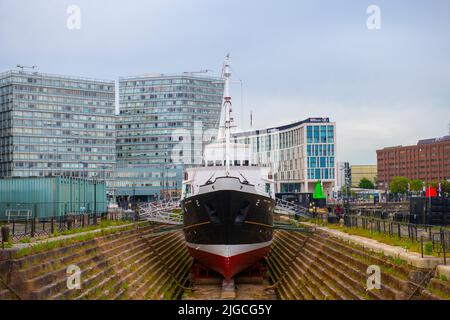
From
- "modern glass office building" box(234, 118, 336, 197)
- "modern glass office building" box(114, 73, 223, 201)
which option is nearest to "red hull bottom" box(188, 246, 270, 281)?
"modern glass office building" box(234, 118, 336, 197)

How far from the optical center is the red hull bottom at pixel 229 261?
26641mm

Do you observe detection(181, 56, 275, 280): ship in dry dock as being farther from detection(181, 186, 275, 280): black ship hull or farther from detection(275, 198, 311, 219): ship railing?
detection(275, 198, 311, 219): ship railing

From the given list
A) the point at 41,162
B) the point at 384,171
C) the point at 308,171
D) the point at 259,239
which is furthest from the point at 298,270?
the point at 384,171

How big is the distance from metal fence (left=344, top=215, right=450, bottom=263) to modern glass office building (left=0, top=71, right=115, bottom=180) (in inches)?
3589

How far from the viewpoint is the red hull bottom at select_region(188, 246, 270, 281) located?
87.4 feet

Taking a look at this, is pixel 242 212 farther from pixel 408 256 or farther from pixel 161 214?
pixel 161 214

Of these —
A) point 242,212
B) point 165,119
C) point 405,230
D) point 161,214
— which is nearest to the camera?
point 242,212

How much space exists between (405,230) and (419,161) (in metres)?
160

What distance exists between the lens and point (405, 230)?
27781 millimetres

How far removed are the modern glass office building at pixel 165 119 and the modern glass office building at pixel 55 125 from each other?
10517mm

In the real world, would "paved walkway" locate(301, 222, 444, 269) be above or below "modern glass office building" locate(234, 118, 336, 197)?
below

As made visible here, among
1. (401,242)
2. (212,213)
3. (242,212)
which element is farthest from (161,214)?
(401,242)

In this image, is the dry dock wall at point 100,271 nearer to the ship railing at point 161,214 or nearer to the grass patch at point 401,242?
the ship railing at point 161,214

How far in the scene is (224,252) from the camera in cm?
2628
